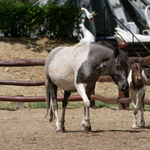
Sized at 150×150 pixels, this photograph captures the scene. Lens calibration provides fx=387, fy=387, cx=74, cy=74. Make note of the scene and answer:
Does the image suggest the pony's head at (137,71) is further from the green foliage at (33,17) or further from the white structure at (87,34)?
the green foliage at (33,17)

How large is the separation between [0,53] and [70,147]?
1052cm

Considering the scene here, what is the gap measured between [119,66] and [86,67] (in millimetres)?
537

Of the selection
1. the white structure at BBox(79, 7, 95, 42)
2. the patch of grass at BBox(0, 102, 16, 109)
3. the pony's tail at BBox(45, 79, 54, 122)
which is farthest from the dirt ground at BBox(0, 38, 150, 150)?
the white structure at BBox(79, 7, 95, 42)

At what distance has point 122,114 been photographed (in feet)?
30.2

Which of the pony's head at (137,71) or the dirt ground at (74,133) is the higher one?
the pony's head at (137,71)

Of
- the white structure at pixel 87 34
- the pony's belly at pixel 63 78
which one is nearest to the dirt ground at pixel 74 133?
the pony's belly at pixel 63 78

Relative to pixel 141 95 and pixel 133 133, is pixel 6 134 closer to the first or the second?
pixel 133 133

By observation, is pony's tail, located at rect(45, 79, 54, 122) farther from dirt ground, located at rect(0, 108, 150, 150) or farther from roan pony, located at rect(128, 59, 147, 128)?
roan pony, located at rect(128, 59, 147, 128)

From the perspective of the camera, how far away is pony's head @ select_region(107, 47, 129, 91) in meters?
6.18

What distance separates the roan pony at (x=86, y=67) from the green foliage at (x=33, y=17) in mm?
9345

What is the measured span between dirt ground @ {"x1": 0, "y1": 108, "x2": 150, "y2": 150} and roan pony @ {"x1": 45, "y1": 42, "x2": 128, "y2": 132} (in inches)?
17.7

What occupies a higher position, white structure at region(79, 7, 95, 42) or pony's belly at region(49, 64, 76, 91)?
pony's belly at region(49, 64, 76, 91)

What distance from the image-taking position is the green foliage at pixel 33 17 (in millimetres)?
15844

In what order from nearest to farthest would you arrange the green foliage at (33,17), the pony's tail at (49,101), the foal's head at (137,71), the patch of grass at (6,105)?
the foal's head at (137,71)
the pony's tail at (49,101)
the patch of grass at (6,105)
the green foliage at (33,17)
